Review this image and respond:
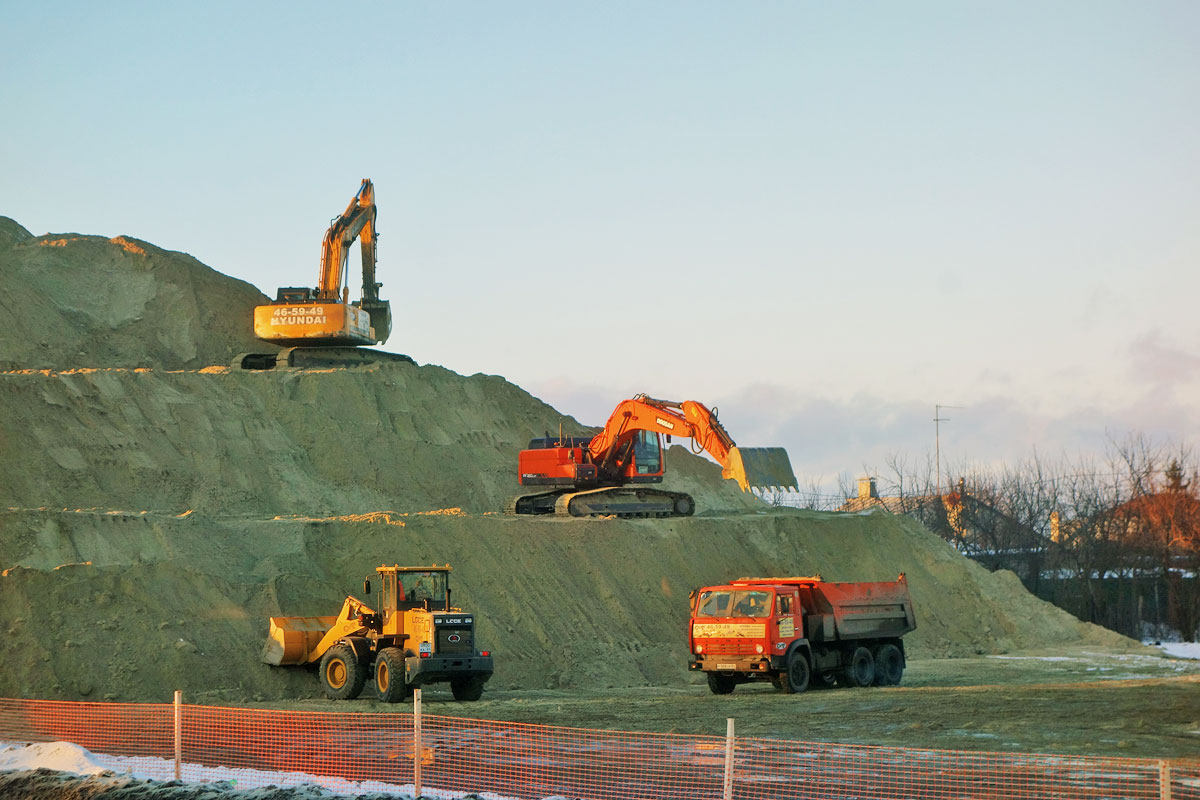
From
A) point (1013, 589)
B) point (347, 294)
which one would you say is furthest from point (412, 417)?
point (1013, 589)

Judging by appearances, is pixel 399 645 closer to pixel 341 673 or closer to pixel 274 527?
pixel 341 673

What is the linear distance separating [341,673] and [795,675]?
7388 millimetres

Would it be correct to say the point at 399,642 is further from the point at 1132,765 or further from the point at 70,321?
the point at 70,321

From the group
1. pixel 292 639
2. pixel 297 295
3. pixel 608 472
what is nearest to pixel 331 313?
pixel 297 295

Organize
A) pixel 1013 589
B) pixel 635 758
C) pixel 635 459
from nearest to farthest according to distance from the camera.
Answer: pixel 635 758 < pixel 635 459 < pixel 1013 589

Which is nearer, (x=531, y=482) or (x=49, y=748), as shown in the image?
(x=49, y=748)

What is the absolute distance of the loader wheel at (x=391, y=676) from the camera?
20.1 metres

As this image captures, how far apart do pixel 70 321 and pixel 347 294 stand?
9.61 m

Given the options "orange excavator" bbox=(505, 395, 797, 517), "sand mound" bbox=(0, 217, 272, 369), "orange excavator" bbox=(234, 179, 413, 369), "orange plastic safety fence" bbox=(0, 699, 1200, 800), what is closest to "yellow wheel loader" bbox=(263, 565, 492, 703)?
"orange plastic safety fence" bbox=(0, 699, 1200, 800)

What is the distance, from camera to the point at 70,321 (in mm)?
44312

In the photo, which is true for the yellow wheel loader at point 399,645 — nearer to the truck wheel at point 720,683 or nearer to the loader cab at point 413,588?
the loader cab at point 413,588

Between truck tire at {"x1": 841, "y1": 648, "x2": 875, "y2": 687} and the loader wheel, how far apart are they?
25.5 ft

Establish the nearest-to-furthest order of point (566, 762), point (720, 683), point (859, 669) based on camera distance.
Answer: point (566, 762) → point (720, 683) → point (859, 669)

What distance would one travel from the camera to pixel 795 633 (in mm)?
21672
